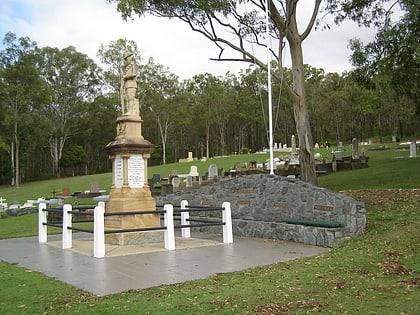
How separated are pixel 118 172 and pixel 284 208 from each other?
487cm

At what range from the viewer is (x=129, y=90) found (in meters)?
14.0

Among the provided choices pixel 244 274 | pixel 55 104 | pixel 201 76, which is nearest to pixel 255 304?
pixel 244 274

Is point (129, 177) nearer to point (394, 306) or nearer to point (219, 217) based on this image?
point (219, 217)

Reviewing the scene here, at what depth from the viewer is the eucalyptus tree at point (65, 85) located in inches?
2472

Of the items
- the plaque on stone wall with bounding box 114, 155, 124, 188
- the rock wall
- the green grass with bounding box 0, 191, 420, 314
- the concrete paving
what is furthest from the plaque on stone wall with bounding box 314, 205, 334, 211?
the plaque on stone wall with bounding box 114, 155, 124, 188

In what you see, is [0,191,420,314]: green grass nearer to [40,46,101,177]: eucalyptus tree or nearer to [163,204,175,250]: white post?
[163,204,175,250]: white post

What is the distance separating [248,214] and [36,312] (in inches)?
379

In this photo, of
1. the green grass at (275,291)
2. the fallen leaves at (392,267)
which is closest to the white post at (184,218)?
the green grass at (275,291)

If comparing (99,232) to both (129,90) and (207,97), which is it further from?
(207,97)

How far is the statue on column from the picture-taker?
45.3 ft

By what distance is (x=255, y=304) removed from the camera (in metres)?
5.91

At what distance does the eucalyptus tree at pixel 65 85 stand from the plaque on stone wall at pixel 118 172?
51.2 metres

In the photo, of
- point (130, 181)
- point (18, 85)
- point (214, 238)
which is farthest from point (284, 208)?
point (18, 85)

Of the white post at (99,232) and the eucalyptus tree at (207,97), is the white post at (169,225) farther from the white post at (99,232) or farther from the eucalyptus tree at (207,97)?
the eucalyptus tree at (207,97)
